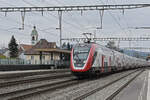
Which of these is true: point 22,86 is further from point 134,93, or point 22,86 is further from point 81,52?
point 134,93

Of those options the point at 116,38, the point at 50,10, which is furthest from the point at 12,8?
the point at 116,38

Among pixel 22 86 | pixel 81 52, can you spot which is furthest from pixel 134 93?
pixel 81 52

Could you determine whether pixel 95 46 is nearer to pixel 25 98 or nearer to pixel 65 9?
pixel 65 9

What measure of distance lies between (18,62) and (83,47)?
19.2 meters

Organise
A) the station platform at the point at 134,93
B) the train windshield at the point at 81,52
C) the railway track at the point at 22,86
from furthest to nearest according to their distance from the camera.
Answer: the train windshield at the point at 81,52 < the railway track at the point at 22,86 < the station platform at the point at 134,93

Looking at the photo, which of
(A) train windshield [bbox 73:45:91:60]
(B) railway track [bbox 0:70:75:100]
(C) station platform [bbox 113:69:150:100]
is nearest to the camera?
(C) station platform [bbox 113:69:150:100]

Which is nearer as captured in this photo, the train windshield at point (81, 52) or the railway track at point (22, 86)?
the railway track at point (22, 86)

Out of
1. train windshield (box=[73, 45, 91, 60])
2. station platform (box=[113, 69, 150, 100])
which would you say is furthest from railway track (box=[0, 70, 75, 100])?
station platform (box=[113, 69, 150, 100])

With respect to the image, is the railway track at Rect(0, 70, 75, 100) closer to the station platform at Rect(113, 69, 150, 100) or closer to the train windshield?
the train windshield

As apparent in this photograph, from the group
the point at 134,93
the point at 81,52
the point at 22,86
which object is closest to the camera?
the point at 134,93

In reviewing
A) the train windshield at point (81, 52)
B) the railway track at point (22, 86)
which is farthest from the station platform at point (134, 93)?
the train windshield at point (81, 52)

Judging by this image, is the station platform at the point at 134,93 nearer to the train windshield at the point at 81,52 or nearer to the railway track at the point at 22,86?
the railway track at the point at 22,86

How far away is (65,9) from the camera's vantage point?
28.6 meters

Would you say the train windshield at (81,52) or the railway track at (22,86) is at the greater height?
the train windshield at (81,52)
